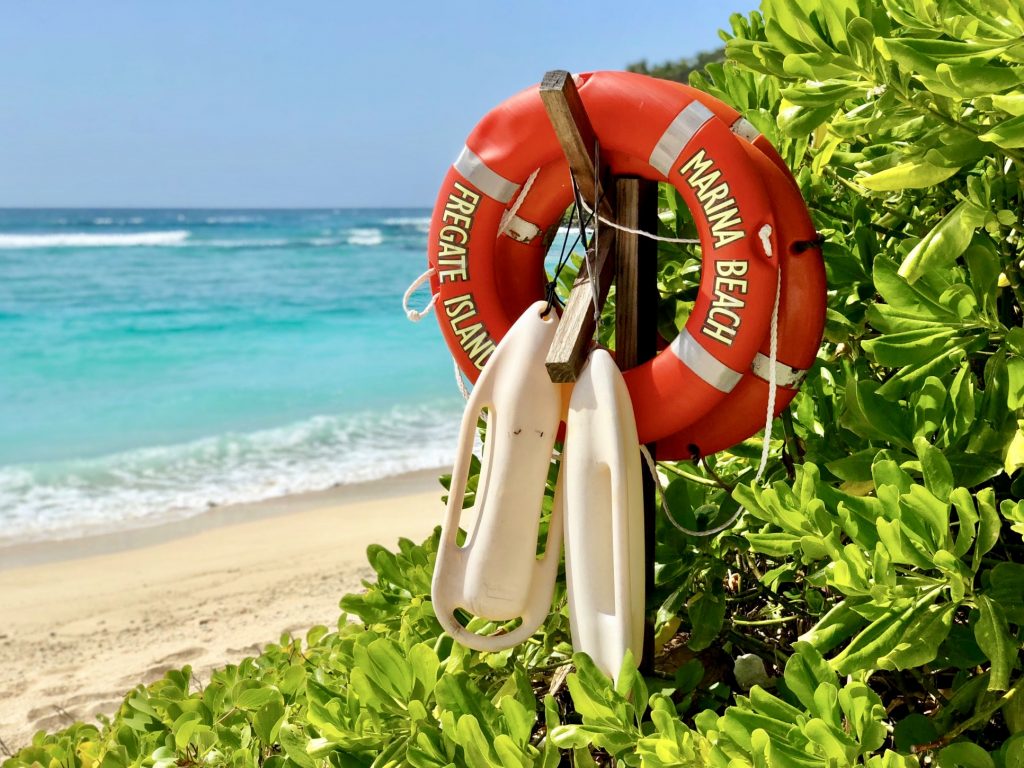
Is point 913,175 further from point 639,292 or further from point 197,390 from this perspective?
point 197,390

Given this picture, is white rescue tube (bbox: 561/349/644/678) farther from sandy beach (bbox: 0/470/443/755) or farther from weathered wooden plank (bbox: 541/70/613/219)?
sandy beach (bbox: 0/470/443/755)

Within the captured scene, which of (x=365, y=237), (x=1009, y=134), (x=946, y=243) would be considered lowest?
(x=365, y=237)

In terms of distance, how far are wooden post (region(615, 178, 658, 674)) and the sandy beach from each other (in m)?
2.32

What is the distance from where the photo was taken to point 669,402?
138cm

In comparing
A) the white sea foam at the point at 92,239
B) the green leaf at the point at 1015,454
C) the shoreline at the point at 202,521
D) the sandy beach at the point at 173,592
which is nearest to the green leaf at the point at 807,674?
the green leaf at the point at 1015,454

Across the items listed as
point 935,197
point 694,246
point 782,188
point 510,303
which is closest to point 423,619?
point 510,303

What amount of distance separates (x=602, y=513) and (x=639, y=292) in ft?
1.09

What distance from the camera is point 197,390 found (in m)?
10.0

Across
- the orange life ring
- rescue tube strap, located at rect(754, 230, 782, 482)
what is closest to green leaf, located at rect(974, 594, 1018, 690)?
rescue tube strap, located at rect(754, 230, 782, 482)

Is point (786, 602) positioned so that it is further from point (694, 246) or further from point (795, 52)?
point (795, 52)

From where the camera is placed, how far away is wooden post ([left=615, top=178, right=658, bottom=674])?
1.41 m

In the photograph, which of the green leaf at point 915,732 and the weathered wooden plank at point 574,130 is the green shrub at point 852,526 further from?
the weathered wooden plank at point 574,130

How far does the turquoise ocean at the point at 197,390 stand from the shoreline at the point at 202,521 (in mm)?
116

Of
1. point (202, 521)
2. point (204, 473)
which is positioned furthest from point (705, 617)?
point (204, 473)
